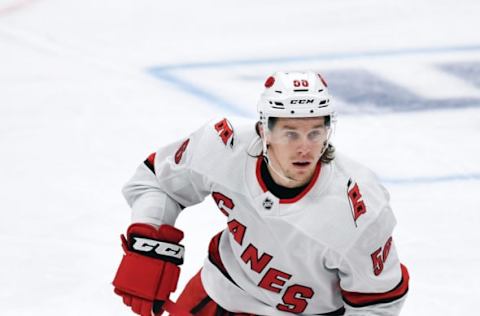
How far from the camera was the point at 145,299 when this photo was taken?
292cm

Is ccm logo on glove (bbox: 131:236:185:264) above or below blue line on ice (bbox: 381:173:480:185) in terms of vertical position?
above

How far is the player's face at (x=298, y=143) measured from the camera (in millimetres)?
2566

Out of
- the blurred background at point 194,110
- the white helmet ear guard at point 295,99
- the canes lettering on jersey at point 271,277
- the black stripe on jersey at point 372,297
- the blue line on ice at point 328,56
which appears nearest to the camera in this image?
the white helmet ear guard at point 295,99

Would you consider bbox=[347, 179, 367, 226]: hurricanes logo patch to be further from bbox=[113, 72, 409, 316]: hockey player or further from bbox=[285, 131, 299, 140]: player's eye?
bbox=[285, 131, 299, 140]: player's eye

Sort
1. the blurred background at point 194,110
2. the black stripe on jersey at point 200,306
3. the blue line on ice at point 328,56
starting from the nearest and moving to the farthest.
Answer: the black stripe on jersey at point 200,306
the blurred background at point 194,110
the blue line on ice at point 328,56

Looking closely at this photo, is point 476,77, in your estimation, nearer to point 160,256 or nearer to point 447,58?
point 447,58

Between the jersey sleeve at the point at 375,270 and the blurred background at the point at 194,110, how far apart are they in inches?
34.8

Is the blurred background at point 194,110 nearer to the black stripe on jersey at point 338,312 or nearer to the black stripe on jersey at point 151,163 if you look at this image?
the black stripe on jersey at point 151,163

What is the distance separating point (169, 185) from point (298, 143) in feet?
1.76

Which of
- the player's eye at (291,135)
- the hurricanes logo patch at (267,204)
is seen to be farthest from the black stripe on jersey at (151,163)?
the player's eye at (291,135)

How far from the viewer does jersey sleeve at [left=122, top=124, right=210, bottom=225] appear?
292cm

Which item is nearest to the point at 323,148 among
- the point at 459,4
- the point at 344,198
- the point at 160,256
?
the point at 344,198

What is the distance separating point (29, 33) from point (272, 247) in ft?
13.7

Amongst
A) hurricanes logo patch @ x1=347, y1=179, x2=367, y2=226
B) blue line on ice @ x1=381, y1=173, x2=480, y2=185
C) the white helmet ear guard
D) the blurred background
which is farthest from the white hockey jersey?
blue line on ice @ x1=381, y1=173, x2=480, y2=185
